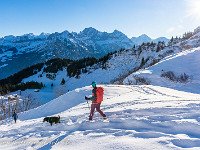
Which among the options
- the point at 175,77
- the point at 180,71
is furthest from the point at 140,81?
the point at 180,71

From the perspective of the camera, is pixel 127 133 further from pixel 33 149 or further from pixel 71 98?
pixel 71 98

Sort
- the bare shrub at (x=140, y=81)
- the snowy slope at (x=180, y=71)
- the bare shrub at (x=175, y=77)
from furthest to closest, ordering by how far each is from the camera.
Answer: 1. the bare shrub at (x=140, y=81)
2. the bare shrub at (x=175, y=77)
3. the snowy slope at (x=180, y=71)

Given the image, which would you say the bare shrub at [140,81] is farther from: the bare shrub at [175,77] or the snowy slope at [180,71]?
the bare shrub at [175,77]

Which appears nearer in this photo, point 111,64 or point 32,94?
point 32,94

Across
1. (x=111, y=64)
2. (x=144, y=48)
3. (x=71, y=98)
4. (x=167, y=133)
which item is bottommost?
(x=71, y=98)

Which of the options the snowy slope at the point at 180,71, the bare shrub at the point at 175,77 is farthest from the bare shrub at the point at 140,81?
the bare shrub at the point at 175,77

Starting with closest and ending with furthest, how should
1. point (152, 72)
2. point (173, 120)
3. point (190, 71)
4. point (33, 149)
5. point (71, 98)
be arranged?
point (33, 149), point (173, 120), point (71, 98), point (190, 71), point (152, 72)

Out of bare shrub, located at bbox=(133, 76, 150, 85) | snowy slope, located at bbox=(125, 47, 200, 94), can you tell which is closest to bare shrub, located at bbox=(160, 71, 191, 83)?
snowy slope, located at bbox=(125, 47, 200, 94)

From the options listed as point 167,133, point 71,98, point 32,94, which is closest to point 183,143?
point 167,133

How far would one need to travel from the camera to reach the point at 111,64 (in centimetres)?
→ 3700

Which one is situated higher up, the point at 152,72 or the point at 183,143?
the point at 152,72

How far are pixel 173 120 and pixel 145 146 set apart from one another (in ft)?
7.12

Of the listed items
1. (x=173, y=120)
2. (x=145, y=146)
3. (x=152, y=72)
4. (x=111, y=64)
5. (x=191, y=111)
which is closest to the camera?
(x=145, y=146)

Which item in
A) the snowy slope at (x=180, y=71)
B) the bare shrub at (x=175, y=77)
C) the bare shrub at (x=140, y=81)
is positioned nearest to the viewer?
the snowy slope at (x=180, y=71)
